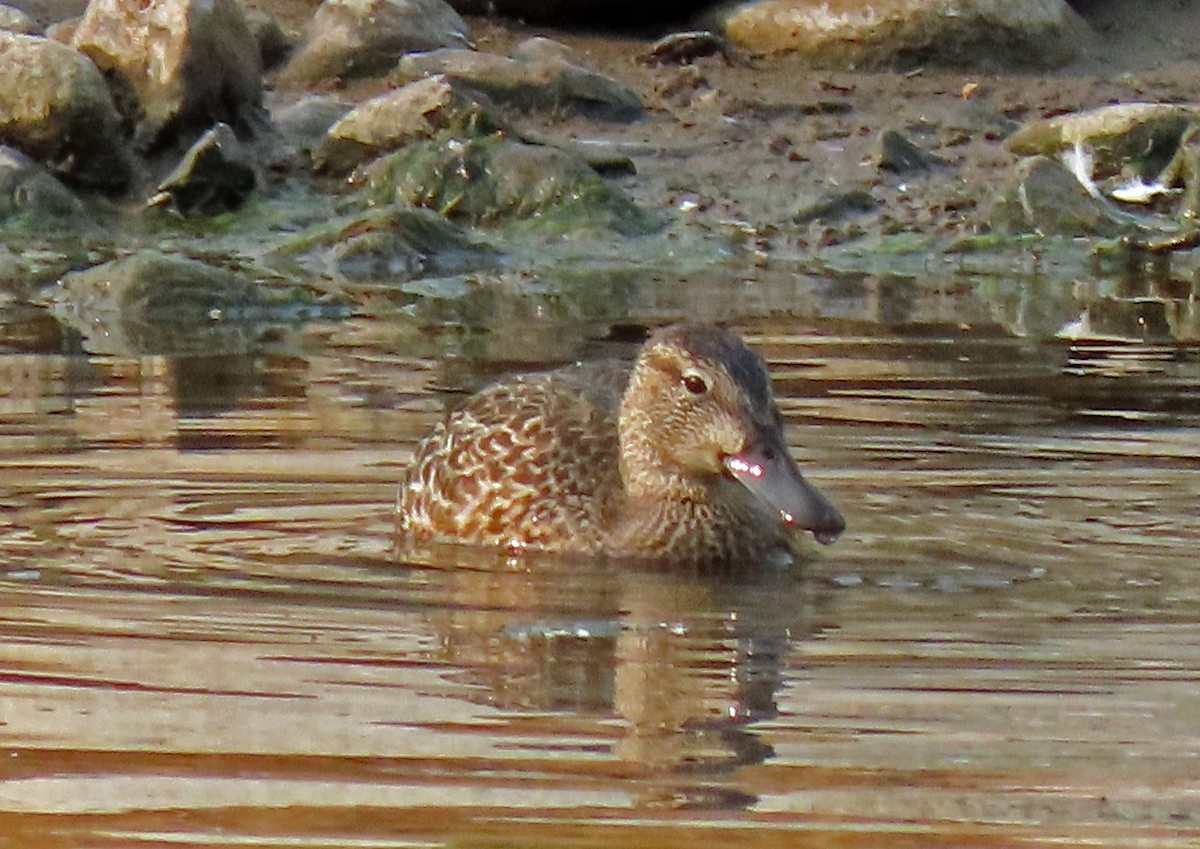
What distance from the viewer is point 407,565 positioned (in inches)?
256

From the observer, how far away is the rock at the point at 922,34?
49.3 feet

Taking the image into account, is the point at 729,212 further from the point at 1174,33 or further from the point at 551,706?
the point at 551,706

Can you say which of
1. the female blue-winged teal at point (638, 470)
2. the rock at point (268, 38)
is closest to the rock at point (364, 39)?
the rock at point (268, 38)

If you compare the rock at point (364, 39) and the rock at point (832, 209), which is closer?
the rock at point (832, 209)

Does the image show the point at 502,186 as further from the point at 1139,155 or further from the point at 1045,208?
the point at 1139,155

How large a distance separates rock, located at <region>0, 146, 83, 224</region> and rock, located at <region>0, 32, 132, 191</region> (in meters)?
0.21

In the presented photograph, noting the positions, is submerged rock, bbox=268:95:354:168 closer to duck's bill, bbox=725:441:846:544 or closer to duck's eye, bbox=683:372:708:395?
duck's eye, bbox=683:372:708:395

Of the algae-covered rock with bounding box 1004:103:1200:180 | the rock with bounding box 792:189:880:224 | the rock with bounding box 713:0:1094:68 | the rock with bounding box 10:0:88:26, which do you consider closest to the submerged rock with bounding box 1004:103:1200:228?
the algae-covered rock with bounding box 1004:103:1200:180

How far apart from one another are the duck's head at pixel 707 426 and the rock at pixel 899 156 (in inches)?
261

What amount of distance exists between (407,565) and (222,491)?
2.91ft

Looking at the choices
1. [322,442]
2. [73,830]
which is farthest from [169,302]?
[73,830]

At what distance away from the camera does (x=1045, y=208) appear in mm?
12539

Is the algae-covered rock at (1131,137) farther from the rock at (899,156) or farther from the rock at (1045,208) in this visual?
the rock at (899,156)

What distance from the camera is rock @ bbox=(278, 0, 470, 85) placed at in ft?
48.2
